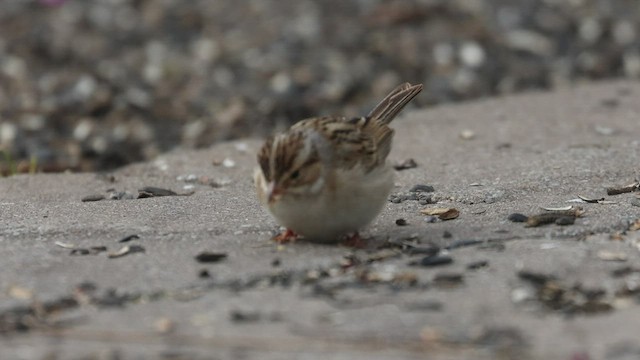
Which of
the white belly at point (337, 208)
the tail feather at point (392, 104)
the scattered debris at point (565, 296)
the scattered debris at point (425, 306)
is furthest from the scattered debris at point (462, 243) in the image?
the tail feather at point (392, 104)

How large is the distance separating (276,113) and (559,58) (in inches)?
95.1

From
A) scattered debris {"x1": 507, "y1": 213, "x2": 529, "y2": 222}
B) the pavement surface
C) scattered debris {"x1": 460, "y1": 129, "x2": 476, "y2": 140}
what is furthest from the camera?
scattered debris {"x1": 460, "y1": 129, "x2": 476, "y2": 140}

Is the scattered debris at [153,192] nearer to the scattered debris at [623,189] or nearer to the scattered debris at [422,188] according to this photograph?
the scattered debris at [422,188]

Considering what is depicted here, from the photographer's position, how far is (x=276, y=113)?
9.39m

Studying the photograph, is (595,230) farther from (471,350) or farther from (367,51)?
(367,51)

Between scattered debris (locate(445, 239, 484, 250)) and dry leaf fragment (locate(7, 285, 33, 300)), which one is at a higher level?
dry leaf fragment (locate(7, 285, 33, 300))

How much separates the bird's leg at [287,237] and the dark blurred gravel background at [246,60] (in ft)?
11.2

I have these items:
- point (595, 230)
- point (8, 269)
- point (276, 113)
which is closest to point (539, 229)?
point (595, 230)

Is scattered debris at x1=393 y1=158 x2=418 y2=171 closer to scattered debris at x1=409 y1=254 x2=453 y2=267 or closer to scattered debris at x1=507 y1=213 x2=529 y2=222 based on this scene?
scattered debris at x1=507 y1=213 x2=529 y2=222

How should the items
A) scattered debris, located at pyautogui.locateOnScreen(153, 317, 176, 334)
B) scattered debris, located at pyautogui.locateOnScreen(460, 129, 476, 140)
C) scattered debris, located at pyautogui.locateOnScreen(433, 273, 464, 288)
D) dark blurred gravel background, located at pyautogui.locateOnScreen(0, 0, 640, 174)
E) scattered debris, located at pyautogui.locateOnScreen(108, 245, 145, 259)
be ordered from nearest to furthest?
scattered debris, located at pyautogui.locateOnScreen(153, 317, 176, 334) → scattered debris, located at pyautogui.locateOnScreen(433, 273, 464, 288) → scattered debris, located at pyautogui.locateOnScreen(108, 245, 145, 259) → scattered debris, located at pyautogui.locateOnScreen(460, 129, 476, 140) → dark blurred gravel background, located at pyautogui.locateOnScreen(0, 0, 640, 174)

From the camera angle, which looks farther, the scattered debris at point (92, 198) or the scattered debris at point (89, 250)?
the scattered debris at point (92, 198)

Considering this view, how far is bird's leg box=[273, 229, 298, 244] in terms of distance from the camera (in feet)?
17.9

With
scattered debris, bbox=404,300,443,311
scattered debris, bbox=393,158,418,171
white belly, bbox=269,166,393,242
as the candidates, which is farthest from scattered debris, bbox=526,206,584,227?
scattered debris, bbox=393,158,418,171

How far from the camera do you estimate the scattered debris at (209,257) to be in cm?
512
